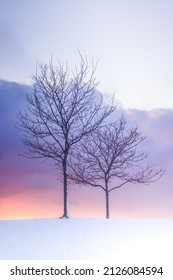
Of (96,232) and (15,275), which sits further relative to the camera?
(96,232)

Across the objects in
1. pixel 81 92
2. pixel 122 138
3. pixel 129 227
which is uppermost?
pixel 81 92

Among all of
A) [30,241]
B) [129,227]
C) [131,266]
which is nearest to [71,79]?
[129,227]

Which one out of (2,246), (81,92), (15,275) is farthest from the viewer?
(81,92)

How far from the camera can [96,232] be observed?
16.3 m

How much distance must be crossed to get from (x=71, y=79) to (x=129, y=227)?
31.0 ft

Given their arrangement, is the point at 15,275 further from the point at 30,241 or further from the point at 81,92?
the point at 81,92

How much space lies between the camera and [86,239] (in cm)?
1521

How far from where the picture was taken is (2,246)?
1465cm

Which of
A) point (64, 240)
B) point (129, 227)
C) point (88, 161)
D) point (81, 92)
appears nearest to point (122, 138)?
point (88, 161)

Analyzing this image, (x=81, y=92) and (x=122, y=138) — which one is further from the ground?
(x=81, y=92)

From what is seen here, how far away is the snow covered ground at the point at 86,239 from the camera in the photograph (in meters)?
13.4

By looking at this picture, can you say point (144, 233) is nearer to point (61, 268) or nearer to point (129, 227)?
point (129, 227)

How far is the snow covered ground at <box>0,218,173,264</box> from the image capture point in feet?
43.8

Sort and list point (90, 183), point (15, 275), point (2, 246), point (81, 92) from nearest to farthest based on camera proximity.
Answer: point (15, 275)
point (2, 246)
point (81, 92)
point (90, 183)
